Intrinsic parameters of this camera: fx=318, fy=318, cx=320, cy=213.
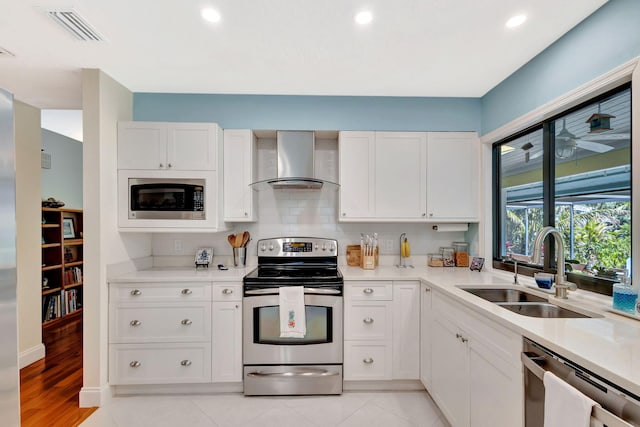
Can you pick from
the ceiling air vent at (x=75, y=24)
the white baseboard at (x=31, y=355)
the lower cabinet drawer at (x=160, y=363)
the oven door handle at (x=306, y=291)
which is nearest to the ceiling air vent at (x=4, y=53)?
the ceiling air vent at (x=75, y=24)

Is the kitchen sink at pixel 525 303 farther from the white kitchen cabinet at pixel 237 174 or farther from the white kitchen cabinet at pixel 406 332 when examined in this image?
the white kitchen cabinet at pixel 237 174

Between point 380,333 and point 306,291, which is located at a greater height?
point 306,291

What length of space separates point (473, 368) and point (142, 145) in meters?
2.88

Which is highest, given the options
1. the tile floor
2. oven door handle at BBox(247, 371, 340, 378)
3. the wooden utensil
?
the wooden utensil

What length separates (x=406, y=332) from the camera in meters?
2.55

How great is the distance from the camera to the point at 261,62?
2.36 meters

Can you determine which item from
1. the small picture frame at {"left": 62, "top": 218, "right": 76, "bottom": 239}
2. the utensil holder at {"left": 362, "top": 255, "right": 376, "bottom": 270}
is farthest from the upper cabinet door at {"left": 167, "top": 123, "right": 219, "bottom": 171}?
the small picture frame at {"left": 62, "top": 218, "right": 76, "bottom": 239}

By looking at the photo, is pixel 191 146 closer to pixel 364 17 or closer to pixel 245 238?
pixel 245 238

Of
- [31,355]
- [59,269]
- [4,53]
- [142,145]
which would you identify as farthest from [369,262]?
[59,269]

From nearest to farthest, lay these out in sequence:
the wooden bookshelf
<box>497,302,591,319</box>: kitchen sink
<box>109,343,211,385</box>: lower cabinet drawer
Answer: <box>497,302,591,319</box>: kitchen sink → <box>109,343,211,385</box>: lower cabinet drawer → the wooden bookshelf

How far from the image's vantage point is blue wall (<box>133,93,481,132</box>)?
2930mm

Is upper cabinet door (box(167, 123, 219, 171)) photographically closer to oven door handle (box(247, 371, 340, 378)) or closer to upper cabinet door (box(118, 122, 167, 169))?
upper cabinet door (box(118, 122, 167, 169))

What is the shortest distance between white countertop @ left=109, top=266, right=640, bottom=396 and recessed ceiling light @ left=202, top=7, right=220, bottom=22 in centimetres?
177

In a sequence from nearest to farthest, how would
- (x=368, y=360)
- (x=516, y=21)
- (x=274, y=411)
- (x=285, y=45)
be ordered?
1. (x=516, y=21)
2. (x=285, y=45)
3. (x=274, y=411)
4. (x=368, y=360)
